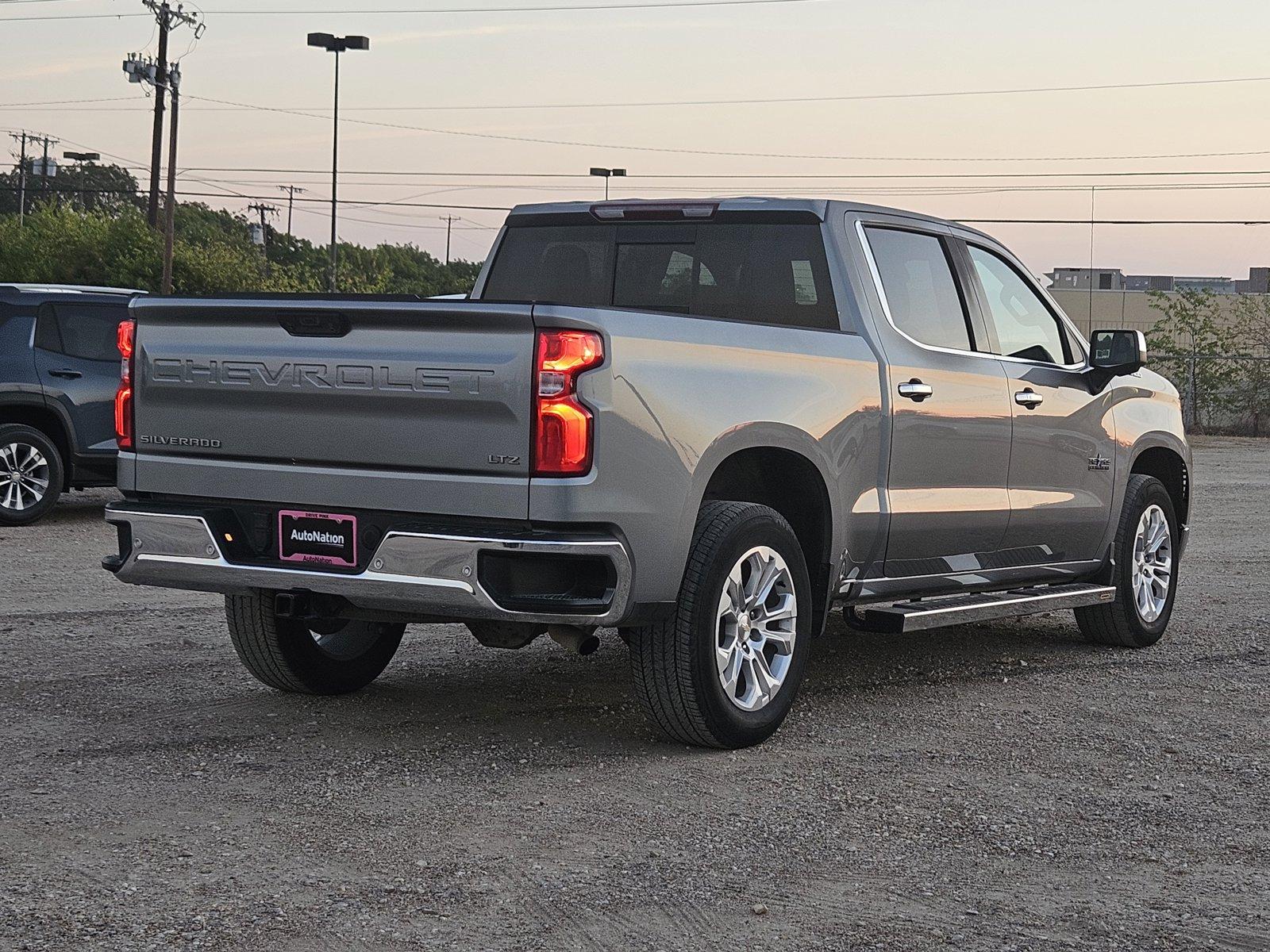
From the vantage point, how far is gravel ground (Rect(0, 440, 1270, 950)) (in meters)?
4.33

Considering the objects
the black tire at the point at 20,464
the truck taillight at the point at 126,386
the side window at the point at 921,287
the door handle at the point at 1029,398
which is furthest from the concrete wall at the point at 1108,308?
the truck taillight at the point at 126,386

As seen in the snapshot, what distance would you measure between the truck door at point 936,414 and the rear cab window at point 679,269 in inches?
12.7

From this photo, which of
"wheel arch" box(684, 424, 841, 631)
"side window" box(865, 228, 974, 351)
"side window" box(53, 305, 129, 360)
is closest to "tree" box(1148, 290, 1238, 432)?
"side window" box(53, 305, 129, 360)

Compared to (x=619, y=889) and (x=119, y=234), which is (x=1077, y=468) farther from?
(x=119, y=234)

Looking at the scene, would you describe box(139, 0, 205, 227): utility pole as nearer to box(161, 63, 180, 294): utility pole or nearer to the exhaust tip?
box(161, 63, 180, 294): utility pole

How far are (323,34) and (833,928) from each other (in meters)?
51.1

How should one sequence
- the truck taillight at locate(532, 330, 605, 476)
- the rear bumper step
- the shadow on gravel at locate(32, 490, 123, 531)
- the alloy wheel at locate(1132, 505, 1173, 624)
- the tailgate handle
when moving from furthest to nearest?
the shadow on gravel at locate(32, 490, 123, 531)
the alloy wheel at locate(1132, 505, 1173, 624)
the rear bumper step
the tailgate handle
the truck taillight at locate(532, 330, 605, 476)

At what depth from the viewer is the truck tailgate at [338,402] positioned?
5.39 metres

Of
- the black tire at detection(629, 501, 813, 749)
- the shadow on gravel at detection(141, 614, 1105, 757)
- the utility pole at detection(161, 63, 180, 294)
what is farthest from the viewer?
the utility pole at detection(161, 63, 180, 294)

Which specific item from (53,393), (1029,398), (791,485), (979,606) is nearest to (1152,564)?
(1029,398)

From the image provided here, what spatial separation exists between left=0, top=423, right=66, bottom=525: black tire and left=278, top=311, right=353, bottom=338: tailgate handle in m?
8.92

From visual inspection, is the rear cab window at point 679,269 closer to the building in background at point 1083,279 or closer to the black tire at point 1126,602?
the black tire at point 1126,602

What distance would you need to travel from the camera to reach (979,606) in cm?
731

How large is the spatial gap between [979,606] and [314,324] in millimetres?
3245
